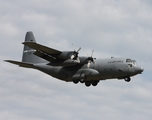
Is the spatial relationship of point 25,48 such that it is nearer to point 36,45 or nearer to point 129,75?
point 36,45

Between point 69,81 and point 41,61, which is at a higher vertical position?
point 41,61

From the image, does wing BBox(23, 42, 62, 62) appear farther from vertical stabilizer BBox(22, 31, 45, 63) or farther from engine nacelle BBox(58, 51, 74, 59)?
vertical stabilizer BBox(22, 31, 45, 63)

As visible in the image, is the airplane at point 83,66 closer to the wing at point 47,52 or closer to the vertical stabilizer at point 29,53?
the wing at point 47,52

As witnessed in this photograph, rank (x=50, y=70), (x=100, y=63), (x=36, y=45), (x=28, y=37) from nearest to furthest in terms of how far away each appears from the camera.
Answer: (x=36, y=45) < (x=100, y=63) < (x=50, y=70) < (x=28, y=37)

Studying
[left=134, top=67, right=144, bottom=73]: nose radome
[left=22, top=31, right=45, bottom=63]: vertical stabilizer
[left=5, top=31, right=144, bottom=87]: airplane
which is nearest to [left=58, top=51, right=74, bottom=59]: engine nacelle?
[left=5, top=31, right=144, bottom=87]: airplane

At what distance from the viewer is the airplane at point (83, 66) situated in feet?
131

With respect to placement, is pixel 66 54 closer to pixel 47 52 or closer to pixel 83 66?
pixel 47 52

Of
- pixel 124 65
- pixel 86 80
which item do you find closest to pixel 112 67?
pixel 124 65

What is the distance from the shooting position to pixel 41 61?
154 feet

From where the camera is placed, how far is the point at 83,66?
42.2 meters

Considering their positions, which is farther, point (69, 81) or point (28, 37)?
point (28, 37)

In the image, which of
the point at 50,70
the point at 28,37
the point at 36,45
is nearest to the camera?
the point at 36,45

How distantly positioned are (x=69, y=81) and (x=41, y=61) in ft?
18.4

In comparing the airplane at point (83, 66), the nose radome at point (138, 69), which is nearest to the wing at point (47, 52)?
the airplane at point (83, 66)
